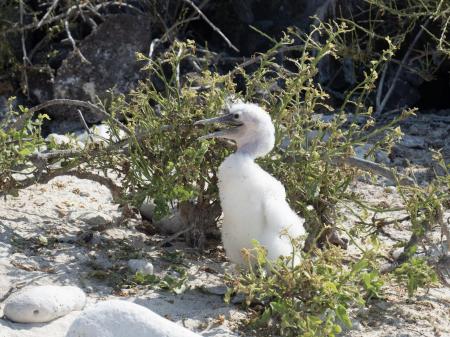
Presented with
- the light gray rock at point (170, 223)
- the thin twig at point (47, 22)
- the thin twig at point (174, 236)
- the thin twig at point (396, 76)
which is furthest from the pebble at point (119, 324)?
the thin twig at point (396, 76)

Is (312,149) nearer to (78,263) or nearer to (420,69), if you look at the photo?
(78,263)

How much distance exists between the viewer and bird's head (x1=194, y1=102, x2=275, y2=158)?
5125 mm

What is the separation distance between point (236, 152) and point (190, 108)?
46 centimetres

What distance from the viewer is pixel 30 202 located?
6000 mm

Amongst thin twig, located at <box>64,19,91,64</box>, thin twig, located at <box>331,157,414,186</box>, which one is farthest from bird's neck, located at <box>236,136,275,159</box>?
thin twig, located at <box>64,19,91,64</box>

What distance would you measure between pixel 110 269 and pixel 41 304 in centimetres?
81

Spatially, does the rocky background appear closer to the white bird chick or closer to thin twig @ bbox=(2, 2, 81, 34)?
thin twig @ bbox=(2, 2, 81, 34)

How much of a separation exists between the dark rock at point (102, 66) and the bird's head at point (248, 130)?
316 centimetres

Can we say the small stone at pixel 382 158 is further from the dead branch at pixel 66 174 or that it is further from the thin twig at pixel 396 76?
the dead branch at pixel 66 174

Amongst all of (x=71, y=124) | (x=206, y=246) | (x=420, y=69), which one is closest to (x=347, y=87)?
(x=420, y=69)

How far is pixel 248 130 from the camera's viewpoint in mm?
5121

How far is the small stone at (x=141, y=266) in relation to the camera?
514 cm

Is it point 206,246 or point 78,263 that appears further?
point 206,246

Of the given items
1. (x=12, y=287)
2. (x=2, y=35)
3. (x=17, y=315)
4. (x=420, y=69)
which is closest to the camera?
(x=17, y=315)
